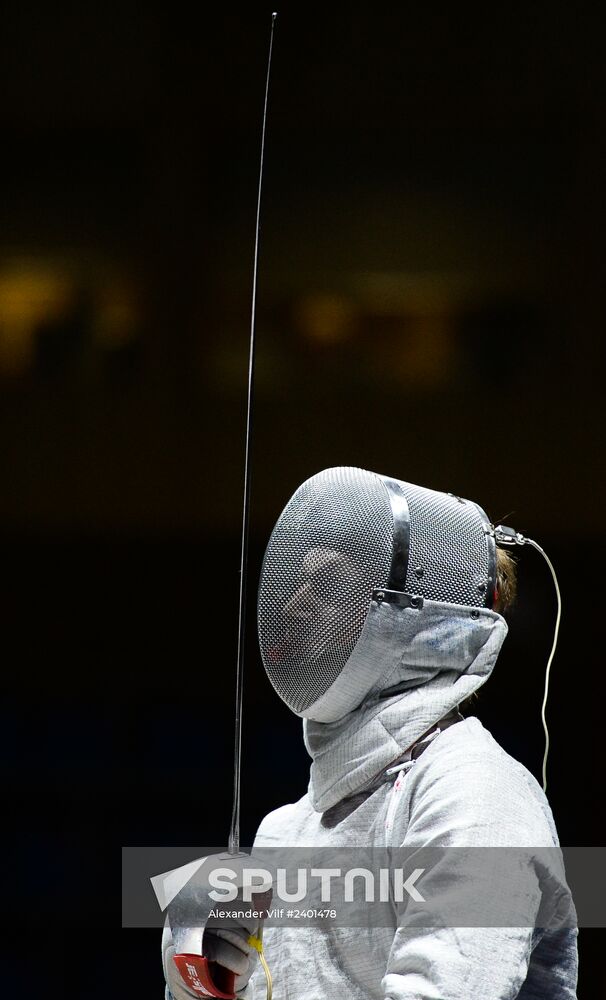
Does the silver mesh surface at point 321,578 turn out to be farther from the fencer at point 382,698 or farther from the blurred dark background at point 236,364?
the blurred dark background at point 236,364

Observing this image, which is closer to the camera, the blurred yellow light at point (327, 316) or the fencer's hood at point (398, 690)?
the fencer's hood at point (398, 690)

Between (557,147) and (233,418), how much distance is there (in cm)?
100

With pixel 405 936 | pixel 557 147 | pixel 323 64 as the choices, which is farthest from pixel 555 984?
pixel 323 64

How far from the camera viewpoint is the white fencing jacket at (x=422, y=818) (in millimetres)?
1101

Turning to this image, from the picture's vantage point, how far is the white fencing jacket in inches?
43.3

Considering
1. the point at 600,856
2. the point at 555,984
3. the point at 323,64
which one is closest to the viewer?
the point at 555,984

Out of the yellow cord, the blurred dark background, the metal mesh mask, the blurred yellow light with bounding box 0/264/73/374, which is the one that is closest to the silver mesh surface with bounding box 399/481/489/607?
the metal mesh mask

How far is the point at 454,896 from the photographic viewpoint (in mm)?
1117

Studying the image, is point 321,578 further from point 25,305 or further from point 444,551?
point 25,305

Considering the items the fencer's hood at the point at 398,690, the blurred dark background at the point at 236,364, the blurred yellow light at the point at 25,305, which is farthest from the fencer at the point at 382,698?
the blurred yellow light at the point at 25,305

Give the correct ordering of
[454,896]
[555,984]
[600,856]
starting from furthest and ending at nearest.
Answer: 1. [600,856]
2. [555,984]
3. [454,896]

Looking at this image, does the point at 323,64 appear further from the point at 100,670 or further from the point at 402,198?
the point at 100,670

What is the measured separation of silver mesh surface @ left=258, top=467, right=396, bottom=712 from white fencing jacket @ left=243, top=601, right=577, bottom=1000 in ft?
0.21

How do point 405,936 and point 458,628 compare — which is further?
point 458,628
